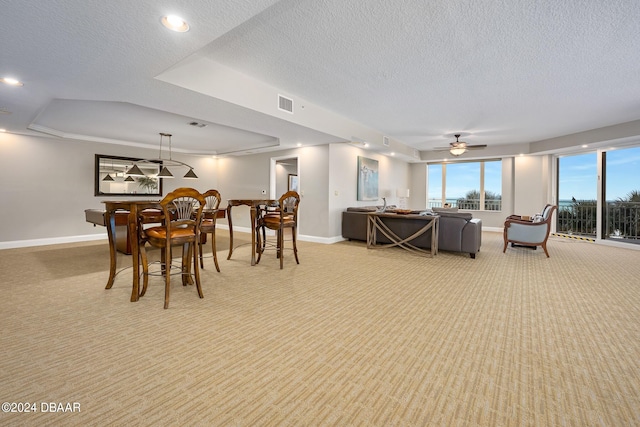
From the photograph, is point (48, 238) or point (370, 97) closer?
point (370, 97)

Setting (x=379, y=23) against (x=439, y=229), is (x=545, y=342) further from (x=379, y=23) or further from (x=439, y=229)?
(x=439, y=229)

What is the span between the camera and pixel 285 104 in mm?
4195

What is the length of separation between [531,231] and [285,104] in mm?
4849

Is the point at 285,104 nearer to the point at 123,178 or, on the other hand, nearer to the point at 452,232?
the point at 452,232

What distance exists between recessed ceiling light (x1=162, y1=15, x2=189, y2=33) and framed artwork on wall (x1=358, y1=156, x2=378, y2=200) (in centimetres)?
535

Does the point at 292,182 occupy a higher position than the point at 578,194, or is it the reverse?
the point at 292,182

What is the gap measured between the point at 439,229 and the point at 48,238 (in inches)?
310

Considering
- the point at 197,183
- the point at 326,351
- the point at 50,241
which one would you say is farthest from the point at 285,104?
the point at 50,241

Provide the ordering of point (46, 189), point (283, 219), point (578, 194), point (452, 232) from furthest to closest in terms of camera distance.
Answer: point (578, 194)
point (46, 189)
point (452, 232)
point (283, 219)

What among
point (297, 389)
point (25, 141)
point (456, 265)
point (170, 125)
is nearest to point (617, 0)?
point (456, 265)

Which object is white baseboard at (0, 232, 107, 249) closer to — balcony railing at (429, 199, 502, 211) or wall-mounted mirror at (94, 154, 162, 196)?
wall-mounted mirror at (94, 154, 162, 196)

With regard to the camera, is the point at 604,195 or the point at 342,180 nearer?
the point at 604,195

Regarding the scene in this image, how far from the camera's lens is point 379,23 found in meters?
2.48

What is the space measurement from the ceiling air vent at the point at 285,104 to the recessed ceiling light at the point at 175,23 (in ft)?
6.70
